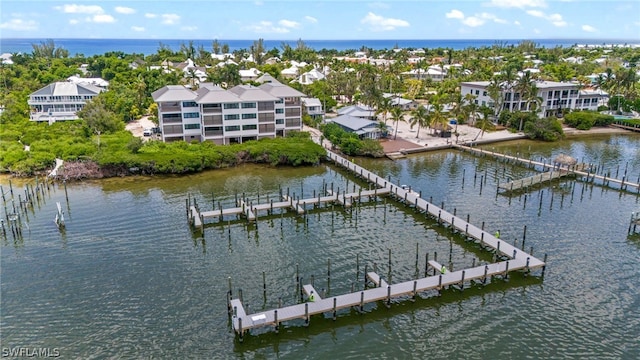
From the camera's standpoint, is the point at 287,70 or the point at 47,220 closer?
A: the point at 47,220

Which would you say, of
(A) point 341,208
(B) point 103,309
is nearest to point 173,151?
(A) point 341,208

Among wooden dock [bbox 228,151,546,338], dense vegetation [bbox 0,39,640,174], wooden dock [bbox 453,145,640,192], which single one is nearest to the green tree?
dense vegetation [bbox 0,39,640,174]

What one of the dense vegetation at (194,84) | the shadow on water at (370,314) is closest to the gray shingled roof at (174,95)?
the dense vegetation at (194,84)

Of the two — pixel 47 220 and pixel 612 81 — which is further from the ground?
pixel 612 81

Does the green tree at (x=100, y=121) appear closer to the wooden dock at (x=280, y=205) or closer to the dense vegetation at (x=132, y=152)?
the dense vegetation at (x=132, y=152)

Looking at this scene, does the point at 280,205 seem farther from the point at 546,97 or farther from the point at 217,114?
the point at 546,97

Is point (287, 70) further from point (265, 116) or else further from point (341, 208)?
point (341, 208)
